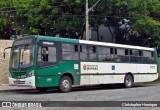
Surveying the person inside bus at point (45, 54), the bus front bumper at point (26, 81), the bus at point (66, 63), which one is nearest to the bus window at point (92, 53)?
the bus at point (66, 63)

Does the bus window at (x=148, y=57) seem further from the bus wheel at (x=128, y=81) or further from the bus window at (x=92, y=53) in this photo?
the bus window at (x=92, y=53)

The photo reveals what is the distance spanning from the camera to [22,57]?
59.2 ft

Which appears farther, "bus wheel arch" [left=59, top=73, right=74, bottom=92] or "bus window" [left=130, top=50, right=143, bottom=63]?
"bus window" [left=130, top=50, right=143, bottom=63]

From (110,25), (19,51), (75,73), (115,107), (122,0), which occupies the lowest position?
(115,107)

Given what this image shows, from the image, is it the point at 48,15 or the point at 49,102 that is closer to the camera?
the point at 49,102

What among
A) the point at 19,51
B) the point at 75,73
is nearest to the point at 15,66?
the point at 19,51

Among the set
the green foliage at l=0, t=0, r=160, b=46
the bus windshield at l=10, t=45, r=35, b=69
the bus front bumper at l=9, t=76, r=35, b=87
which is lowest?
the bus front bumper at l=9, t=76, r=35, b=87

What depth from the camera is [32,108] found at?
11.9 metres

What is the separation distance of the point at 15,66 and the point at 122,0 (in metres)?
15.0

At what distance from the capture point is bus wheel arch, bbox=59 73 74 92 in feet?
61.1

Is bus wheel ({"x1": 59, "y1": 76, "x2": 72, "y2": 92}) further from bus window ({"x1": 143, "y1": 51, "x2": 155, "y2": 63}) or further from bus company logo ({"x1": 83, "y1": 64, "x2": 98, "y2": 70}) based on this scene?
bus window ({"x1": 143, "y1": 51, "x2": 155, "y2": 63})

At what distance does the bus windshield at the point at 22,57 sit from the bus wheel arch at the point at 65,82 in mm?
2233

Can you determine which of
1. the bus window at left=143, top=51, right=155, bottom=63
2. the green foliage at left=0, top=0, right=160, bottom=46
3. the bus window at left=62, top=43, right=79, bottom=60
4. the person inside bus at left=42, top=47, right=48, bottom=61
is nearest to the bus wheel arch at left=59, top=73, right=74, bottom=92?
the bus window at left=62, top=43, right=79, bottom=60

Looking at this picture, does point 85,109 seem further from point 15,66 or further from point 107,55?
point 107,55
